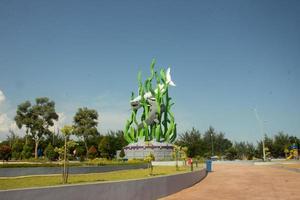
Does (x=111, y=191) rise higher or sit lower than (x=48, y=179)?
higher

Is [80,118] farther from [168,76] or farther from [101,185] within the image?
[101,185]

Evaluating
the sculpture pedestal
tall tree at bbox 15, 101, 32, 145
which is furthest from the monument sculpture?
tall tree at bbox 15, 101, 32, 145

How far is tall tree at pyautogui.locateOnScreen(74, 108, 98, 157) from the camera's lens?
57.9 metres

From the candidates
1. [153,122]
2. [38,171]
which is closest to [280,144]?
[153,122]

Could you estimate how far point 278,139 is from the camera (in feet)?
244

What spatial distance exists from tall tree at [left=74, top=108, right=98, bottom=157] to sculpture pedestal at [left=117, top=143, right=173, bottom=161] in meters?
14.7

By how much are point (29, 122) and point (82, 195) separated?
49606mm

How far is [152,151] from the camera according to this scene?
43.1 m

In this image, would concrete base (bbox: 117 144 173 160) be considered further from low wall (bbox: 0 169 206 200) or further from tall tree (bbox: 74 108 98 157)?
low wall (bbox: 0 169 206 200)

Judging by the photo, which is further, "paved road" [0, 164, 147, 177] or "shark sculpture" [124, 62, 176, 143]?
"shark sculpture" [124, 62, 176, 143]

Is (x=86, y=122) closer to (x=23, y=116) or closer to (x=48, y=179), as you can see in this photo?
(x=23, y=116)

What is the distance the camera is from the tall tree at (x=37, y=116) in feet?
174

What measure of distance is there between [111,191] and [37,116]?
162 feet

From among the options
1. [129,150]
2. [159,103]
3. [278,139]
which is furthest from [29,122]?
[278,139]
